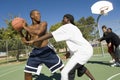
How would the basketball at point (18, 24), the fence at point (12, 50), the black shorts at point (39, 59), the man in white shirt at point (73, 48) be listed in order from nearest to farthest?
1. the man in white shirt at point (73, 48)
2. the basketball at point (18, 24)
3. the black shorts at point (39, 59)
4. the fence at point (12, 50)

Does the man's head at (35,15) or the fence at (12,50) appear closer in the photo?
the man's head at (35,15)

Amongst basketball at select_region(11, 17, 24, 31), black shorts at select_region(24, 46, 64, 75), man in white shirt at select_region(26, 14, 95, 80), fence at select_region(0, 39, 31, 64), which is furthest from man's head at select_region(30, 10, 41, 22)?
fence at select_region(0, 39, 31, 64)

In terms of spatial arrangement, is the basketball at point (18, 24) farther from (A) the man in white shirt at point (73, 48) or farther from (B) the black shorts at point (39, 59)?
(A) the man in white shirt at point (73, 48)

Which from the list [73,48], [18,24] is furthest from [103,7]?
[73,48]

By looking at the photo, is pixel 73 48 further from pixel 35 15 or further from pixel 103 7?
pixel 103 7

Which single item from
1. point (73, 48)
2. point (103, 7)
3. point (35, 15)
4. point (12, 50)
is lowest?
point (12, 50)

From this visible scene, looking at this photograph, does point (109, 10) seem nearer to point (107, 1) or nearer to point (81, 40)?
point (107, 1)

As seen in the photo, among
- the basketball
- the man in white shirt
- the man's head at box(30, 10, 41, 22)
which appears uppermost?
the man's head at box(30, 10, 41, 22)

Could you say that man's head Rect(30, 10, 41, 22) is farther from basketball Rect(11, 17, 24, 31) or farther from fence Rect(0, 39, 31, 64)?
fence Rect(0, 39, 31, 64)

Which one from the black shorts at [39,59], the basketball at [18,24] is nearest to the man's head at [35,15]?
the basketball at [18,24]

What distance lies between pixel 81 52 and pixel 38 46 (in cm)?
189

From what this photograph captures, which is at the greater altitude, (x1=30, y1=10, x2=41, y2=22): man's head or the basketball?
(x1=30, y1=10, x2=41, y2=22): man's head

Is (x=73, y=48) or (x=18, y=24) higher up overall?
(x=18, y=24)

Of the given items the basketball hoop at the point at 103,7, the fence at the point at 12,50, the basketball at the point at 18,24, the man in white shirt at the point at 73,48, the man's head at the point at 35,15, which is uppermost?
the basketball hoop at the point at 103,7
